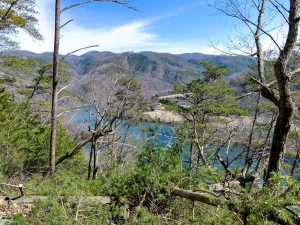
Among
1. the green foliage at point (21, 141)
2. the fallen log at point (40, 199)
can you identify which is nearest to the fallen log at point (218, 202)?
the fallen log at point (40, 199)

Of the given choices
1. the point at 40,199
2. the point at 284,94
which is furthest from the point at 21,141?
the point at 284,94

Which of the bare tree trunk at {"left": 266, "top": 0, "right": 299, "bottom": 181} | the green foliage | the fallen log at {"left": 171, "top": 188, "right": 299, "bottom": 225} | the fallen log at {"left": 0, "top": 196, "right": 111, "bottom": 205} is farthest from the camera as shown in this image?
the green foliage

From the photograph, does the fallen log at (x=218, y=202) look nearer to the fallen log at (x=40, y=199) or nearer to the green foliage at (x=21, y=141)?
the fallen log at (x=40, y=199)

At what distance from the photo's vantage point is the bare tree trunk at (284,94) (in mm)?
4756

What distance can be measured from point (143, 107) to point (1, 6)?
8808 millimetres

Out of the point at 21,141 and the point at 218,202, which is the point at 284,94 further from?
the point at 21,141

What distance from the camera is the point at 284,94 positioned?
5.00 meters

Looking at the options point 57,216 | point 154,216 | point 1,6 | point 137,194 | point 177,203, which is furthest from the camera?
point 1,6

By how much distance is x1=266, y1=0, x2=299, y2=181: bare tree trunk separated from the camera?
4.76 metres

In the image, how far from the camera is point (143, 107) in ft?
59.1

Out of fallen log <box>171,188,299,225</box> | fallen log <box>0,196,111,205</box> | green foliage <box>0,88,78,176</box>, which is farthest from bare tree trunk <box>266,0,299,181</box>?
green foliage <box>0,88,78,176</box>

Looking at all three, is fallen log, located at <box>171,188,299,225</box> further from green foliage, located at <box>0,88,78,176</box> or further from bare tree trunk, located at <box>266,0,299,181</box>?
green foliage, located at <box>0,88,78,176</box>

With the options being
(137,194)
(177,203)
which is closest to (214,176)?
(177,203)

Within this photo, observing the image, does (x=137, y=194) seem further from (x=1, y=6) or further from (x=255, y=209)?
(x=1, y=6)
